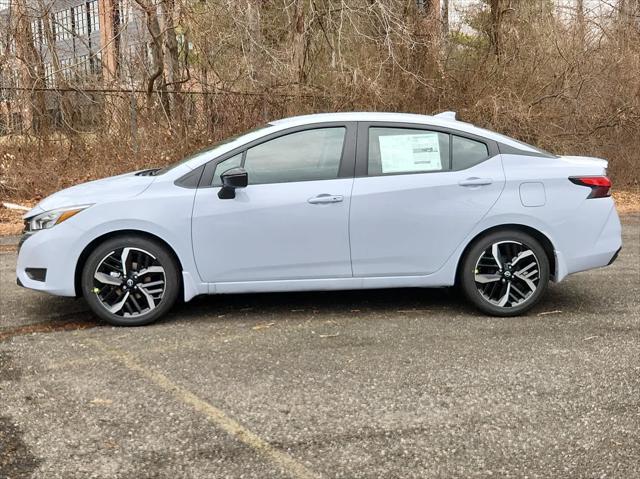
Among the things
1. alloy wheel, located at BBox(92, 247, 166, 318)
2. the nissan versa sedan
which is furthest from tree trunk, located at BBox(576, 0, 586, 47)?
alloy wheel, located at BBox(92, 247, 166, 318)

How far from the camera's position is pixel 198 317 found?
18.0ft

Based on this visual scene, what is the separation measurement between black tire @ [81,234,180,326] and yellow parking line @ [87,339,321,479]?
51 cm

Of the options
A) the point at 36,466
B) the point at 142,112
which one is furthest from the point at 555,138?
the point at 36,466

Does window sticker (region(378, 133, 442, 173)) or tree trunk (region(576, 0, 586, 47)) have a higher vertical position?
tree trunk (region(576, 0, 586, 47))

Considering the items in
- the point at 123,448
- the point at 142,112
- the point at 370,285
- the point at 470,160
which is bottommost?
the point at 123,448

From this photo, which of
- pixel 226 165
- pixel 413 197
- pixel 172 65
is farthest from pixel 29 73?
pixel 413 197

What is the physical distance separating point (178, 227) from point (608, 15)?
45.8ft

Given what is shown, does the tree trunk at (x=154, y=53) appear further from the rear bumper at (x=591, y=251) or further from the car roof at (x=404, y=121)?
the rear bumper at (x=591, y=251)

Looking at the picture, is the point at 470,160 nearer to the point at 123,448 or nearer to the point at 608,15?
the point at 123,448

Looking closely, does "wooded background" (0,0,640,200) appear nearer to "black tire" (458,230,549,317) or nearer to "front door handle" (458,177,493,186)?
"front door handle" (458,177,493,186)

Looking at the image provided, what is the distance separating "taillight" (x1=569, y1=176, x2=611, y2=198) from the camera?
5371mm

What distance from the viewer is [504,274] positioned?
5.38 meters

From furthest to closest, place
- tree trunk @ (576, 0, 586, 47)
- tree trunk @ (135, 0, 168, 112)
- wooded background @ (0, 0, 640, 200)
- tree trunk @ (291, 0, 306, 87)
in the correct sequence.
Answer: tree trunk @ (576, 0, 586, 47), tree trunk @ (291, 0, 306, 87), tree trunk @ (135, 0, 168, 112), wooded background @ (0, 0, 640, 200)

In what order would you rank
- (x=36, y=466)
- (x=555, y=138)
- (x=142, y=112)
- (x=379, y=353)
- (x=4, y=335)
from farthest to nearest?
1. (x=555, y=138)
2. (x=142, y=112)
3. (x=4, y=335)
4. (x=379, y=353)
5. (x=36, y=466)
